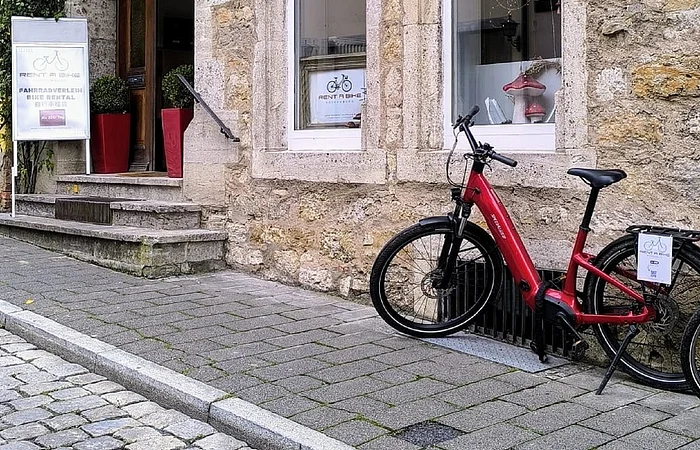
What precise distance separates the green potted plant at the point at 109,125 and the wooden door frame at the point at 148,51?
A: 0.25 m

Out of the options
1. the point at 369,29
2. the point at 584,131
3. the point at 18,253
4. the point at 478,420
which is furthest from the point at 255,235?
the point at 478,420

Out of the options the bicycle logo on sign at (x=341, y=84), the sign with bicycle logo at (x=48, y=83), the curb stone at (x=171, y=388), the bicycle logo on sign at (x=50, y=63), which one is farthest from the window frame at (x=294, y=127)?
the bicycle logo on sign at (x=50, y=63)

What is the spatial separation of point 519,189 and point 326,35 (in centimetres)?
256

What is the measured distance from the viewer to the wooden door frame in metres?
10.2

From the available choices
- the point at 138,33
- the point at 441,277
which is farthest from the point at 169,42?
the point at 441,277

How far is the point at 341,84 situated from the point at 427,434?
399cm

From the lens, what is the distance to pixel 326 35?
722cm

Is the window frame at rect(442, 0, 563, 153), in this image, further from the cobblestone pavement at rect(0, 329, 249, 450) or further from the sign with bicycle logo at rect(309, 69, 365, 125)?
the cobblestone pavement at rect(0, 329, 249, 450)

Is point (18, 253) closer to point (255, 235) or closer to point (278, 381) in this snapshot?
point (255, 235)

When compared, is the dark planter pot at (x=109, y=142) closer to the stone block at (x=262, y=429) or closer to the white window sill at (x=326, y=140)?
the white window sill at (x=326, y=140)

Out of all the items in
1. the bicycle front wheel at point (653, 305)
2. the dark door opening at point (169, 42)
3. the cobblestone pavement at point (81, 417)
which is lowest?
the cobblestone pavement at point (81, 417)

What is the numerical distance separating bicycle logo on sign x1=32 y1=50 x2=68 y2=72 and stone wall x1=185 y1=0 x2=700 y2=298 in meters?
2.33

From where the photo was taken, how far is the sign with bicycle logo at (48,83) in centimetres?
934

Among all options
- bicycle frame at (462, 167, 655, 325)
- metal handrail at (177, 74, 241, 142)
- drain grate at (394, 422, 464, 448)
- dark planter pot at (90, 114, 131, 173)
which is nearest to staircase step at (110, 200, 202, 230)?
metal handrail at (177, 74, 241, 142)
